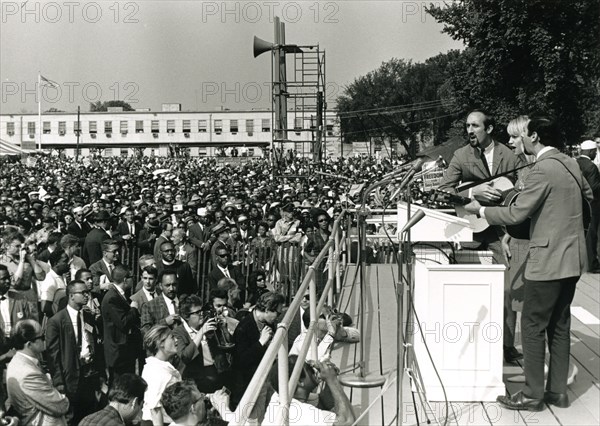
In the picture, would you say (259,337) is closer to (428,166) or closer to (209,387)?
(209,387)

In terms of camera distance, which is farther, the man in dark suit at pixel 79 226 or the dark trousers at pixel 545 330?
the man in dark suit at pixel 79 226

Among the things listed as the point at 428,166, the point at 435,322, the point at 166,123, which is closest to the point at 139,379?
the point at 435,322

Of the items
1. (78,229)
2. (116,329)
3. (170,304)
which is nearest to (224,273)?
(170,304)

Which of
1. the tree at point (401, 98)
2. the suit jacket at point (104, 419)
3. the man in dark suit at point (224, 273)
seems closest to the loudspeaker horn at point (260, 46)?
the man in dark suit at point (224, 273)

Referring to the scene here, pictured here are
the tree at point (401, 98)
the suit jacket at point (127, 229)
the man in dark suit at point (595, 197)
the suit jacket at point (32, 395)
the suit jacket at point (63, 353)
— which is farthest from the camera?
the tree at point (401, 98)

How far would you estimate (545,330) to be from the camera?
5.16 m

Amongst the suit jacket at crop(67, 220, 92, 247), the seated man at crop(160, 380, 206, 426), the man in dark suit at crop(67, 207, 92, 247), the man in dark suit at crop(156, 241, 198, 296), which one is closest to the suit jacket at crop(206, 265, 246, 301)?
the man in dark suit at crop(156, 241, 198, 296)

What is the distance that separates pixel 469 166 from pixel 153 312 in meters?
3.66

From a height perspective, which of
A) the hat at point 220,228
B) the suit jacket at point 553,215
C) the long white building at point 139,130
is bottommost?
the hat at point 220,228

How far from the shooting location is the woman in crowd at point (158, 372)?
5840 millimetres

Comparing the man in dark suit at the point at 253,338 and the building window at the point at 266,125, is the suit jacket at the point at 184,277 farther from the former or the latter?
the building window at the point at 266,125

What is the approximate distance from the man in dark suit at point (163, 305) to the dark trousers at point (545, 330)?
3974mm

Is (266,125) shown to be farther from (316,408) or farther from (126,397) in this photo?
(316,408)

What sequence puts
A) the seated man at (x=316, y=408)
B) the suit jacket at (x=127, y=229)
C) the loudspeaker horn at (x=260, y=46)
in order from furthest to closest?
the loudspeaker horn at (x=260, y=46), the suit jacket at (x=127, y=229), the seated man at (x=316, y=408)
